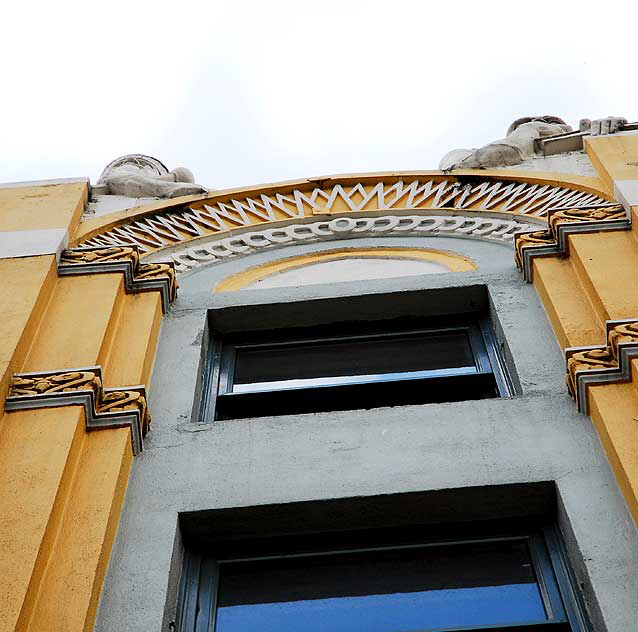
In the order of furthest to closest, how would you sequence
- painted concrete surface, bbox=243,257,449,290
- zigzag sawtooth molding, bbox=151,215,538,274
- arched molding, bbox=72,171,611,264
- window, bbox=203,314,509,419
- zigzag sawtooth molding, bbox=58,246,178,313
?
arched molding, bbox=72,171,611,264 → zigzag sawtooth molding, bbox=151,215,538,274 → painted concrete surface, bbox=243,257,449,290 → zigzag sawtooth molding, bbox=58,246,178,313 → window, bbox=203,314,509,419

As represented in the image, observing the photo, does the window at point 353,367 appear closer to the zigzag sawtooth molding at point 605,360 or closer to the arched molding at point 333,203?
the zigzag sawtooth molding at point 605,360

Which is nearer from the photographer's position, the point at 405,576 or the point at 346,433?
the point at 405,576

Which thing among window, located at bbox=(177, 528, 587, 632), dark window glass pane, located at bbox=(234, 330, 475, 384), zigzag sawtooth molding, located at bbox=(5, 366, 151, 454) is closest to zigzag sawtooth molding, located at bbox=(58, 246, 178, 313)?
dark window glass pane, located at bbox=(234, 330, 475, 384)

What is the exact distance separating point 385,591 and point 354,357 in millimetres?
2543

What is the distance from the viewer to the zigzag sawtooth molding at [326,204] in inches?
373

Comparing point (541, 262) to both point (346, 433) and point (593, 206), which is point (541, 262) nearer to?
point (593, 206)

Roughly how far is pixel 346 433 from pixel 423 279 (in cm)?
227

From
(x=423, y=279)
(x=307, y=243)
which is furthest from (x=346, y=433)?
(x=307, y=243)

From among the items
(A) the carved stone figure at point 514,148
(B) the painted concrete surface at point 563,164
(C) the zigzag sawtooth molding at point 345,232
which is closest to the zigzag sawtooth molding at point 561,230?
(C) the zigzag sawtooth molding at point 345,232

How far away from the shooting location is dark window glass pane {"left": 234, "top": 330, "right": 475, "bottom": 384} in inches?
286

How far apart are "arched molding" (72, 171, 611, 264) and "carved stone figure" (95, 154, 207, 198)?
0.86 ft

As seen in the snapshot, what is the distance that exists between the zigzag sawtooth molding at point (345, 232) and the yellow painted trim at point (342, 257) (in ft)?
1.04

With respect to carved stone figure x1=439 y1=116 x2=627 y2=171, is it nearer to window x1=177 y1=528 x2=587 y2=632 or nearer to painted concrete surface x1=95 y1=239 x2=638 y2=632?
painted concrete surface x1=95 y1=239 x2=638 y2=632

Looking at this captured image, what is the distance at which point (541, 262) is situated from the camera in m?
7.46
